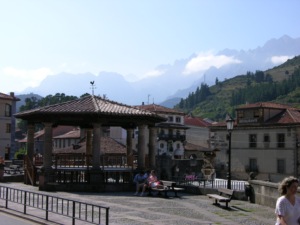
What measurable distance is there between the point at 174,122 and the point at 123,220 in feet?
249

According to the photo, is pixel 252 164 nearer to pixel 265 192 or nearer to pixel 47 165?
pixel 47 165

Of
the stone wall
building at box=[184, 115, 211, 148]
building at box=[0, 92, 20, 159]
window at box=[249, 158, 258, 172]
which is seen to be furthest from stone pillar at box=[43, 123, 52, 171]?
building at box=[184, 115, 211, 148]

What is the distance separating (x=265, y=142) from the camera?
62.2 meters

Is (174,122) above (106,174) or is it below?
above

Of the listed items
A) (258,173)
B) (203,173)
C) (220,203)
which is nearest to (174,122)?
(258,173)

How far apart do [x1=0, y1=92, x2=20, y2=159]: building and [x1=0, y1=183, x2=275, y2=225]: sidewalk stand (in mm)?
49032

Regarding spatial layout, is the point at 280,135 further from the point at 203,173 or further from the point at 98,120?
the point at 98,120

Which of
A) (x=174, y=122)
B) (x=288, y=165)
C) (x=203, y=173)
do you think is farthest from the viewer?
(x=174, y=122)

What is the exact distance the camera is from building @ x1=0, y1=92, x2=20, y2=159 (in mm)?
67812

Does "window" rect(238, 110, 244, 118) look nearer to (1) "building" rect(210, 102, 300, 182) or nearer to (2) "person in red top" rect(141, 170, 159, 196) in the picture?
(1) "building" rect(210, 102, 300, 182)

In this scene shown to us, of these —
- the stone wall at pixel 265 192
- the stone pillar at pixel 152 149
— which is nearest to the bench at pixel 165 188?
the stone wall at pixel 265 192

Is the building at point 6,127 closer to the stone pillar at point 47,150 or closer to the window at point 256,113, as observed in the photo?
the window at point 256,113

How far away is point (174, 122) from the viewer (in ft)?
296

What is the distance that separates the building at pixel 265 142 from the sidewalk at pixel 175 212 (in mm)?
39381
